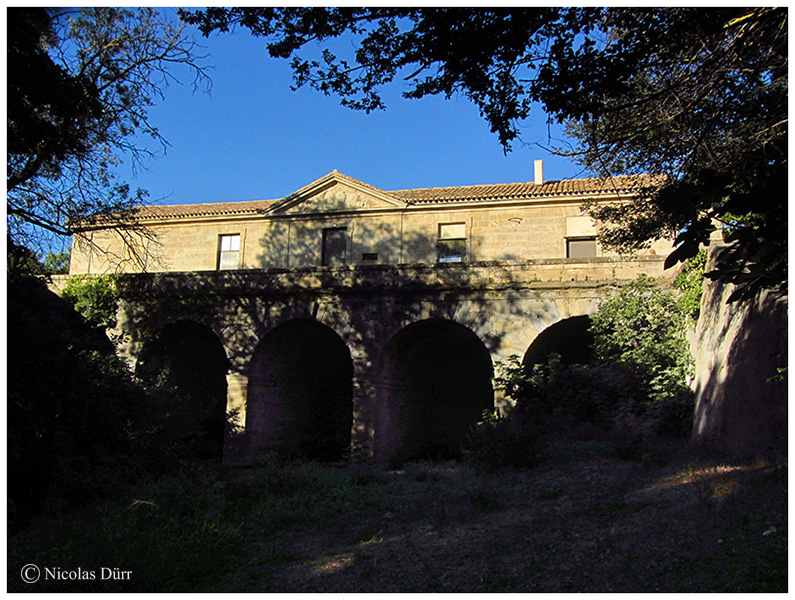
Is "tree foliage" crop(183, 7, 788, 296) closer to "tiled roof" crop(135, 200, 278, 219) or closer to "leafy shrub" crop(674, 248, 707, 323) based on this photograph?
"leafy shrub" crop(674, 248, 707, 323)

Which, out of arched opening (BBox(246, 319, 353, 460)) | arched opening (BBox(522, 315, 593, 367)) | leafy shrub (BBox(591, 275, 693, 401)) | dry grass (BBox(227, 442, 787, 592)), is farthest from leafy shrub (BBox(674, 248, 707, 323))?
arched opening (BBox(246, 319, 353, 460))

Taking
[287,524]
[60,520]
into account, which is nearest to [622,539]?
[287,524]

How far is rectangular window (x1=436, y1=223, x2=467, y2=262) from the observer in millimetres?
20000

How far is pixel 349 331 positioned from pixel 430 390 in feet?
15.5

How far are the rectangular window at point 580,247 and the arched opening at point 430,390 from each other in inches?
181

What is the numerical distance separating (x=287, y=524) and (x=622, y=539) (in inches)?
152

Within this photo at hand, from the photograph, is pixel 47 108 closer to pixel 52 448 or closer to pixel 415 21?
pixel 52 448

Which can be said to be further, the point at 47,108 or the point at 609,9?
the point at 47,108

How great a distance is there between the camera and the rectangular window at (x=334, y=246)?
68.1ft

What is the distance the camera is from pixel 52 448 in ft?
25.1

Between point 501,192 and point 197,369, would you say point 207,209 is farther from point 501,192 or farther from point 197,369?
point 501,192

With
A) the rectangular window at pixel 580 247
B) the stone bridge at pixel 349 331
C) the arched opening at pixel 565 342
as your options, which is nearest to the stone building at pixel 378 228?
the rectangular window at pixel 580 247

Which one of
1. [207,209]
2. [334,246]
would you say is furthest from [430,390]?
[207,209]

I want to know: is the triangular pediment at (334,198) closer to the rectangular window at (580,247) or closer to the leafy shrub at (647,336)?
the rectangular window at (580,247)
